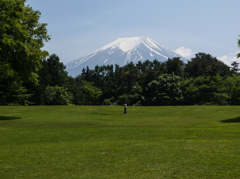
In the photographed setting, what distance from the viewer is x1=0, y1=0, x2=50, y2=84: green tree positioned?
24.0 m

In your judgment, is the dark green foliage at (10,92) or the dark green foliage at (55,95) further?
the dark green foliage at (55,95)

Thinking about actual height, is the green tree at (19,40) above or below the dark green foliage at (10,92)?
above

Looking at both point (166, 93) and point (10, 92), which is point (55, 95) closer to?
point (10, 92)

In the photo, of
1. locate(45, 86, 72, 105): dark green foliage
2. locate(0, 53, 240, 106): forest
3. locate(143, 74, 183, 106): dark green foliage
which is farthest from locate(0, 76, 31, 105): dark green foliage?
locate(143, 74, 183, 106): dark green foliage

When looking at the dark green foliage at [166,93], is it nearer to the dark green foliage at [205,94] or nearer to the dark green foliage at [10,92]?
the dark green foliage at [205,94]

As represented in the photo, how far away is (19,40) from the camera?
27188 mm

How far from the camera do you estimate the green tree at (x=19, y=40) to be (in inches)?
947

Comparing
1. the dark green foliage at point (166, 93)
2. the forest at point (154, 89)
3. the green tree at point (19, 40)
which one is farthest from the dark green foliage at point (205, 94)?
the green tree at point (19, 40)

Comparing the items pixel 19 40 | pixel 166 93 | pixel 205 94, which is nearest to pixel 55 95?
pixel 166 93

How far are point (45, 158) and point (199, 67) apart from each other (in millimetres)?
98924

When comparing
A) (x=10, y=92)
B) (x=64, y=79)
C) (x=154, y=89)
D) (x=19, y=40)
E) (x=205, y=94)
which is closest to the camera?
(x=19, y=40)

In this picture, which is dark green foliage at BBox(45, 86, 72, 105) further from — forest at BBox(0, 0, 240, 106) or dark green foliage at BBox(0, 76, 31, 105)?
dark green foliage at BBox(0, 76, 31, 105)

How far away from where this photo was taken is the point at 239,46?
94.4ft

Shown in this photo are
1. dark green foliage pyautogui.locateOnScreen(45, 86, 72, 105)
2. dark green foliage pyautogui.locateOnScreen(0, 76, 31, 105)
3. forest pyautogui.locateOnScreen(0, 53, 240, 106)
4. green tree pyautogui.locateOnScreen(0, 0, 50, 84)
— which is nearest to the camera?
green tree pyautogui.locateOnScreen(0, 0, 50, 84)
